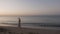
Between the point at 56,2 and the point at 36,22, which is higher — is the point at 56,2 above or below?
above

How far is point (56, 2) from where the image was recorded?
810 millimetres

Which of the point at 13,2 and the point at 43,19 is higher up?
the point at 13,2

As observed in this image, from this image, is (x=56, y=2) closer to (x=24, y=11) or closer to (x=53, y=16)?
(x=53, y=16)

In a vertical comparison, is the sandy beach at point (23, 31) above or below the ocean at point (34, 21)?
below

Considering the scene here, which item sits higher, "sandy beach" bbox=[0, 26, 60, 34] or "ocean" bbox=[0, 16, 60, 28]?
"ocean" bbox=[0, 16, 60, 28]

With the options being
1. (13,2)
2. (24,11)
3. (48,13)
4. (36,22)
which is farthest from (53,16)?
(13,2)

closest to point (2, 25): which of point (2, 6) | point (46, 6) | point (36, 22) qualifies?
point (2, 6)

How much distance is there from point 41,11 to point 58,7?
0.48 ft

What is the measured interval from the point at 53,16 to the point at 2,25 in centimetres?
45

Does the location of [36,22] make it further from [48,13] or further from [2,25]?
[2,25]

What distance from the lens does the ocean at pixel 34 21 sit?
855mm

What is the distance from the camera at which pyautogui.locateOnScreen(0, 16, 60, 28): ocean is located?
33.7 inches

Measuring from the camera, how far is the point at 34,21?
0.88m

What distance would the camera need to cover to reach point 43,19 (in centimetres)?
88
